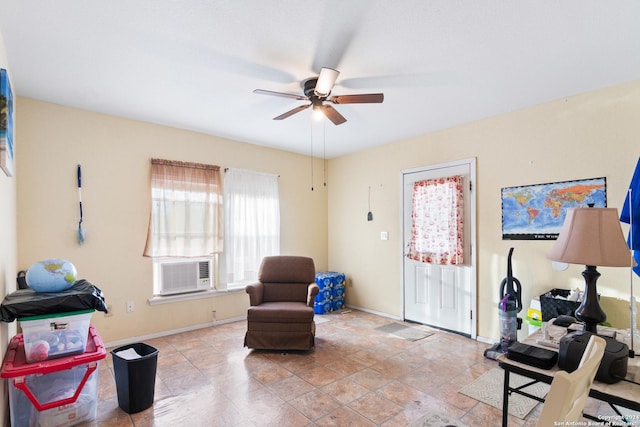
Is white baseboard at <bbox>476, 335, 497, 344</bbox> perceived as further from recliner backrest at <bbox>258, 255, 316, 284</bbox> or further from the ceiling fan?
the ceiling fan

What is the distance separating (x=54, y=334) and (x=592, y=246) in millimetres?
3088

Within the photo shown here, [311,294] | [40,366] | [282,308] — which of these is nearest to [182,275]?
[282,308]

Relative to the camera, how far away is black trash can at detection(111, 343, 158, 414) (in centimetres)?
226

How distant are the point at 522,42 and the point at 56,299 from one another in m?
3.41

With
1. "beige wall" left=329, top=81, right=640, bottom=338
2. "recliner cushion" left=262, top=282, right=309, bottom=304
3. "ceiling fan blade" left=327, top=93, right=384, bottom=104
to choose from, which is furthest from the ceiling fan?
"recliner cushion" left=262, top=282, right=309, bottom=304

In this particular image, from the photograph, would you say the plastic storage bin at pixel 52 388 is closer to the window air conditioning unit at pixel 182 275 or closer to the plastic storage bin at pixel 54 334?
the plastic storage bin at pixel 54 334

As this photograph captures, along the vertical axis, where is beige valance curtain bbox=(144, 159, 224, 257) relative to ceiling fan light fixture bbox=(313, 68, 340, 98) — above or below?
below

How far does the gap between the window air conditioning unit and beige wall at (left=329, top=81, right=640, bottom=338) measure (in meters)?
2.21

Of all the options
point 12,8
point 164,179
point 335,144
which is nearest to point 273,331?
point 164,179

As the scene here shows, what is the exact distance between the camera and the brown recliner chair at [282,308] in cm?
333

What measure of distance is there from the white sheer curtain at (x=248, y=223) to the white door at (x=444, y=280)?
193 cm

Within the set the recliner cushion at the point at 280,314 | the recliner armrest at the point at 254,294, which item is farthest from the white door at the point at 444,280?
the recliner armrest at the point at 254,294

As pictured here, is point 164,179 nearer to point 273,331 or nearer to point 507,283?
point 273,331

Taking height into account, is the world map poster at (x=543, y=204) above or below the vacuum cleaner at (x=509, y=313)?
above
